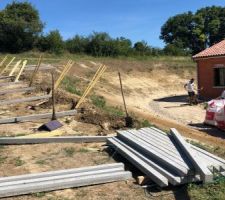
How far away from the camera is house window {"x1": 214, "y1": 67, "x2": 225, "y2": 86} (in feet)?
88.2

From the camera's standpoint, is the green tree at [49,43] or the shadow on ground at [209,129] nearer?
the shadow on ground at [209,129]

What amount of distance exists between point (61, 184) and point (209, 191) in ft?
8.31

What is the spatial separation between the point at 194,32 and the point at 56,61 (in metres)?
45.3

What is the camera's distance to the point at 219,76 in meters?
27.2

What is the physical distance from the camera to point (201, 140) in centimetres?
1355

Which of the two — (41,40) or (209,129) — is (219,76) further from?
(41,40)

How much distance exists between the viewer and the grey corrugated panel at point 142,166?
26.4 ft

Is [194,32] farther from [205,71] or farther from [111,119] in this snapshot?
[111,119]

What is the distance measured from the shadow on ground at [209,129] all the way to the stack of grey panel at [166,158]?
5.07 metres

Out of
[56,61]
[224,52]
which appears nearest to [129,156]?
[224,52]

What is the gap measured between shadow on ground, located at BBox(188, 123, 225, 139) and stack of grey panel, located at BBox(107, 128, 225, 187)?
5.07m

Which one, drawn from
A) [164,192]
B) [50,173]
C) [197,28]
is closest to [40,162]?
[50,173]

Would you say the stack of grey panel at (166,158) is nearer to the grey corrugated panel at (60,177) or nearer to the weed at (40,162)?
the grey corrugated panel at (60,177)

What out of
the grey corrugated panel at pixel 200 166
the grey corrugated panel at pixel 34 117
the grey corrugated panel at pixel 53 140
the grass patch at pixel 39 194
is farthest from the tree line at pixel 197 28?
the grass patch at pixel 39 194
